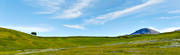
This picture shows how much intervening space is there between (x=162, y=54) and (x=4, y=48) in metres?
87.0

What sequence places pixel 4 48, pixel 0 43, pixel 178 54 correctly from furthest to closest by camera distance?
pixel 0 43, pixel 4 48, pixel 178 54

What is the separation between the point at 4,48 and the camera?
87.9 meters

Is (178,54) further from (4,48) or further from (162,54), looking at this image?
(4,48)

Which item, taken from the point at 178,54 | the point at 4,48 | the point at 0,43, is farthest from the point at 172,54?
the point at 0,43

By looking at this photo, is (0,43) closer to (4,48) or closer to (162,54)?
(4,48)

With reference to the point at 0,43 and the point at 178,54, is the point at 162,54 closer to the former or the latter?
the point at 178,54

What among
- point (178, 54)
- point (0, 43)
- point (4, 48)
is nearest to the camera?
point (178, 54)

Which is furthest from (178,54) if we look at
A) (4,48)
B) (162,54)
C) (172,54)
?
(4,48)

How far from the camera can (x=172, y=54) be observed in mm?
32344

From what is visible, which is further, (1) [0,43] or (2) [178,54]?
(1) [0,43]

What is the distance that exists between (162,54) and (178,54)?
10.2 ft

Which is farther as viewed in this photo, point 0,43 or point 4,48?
point 0,43

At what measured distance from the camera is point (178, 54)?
31828mm

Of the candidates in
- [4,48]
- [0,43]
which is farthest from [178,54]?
[0,43]
